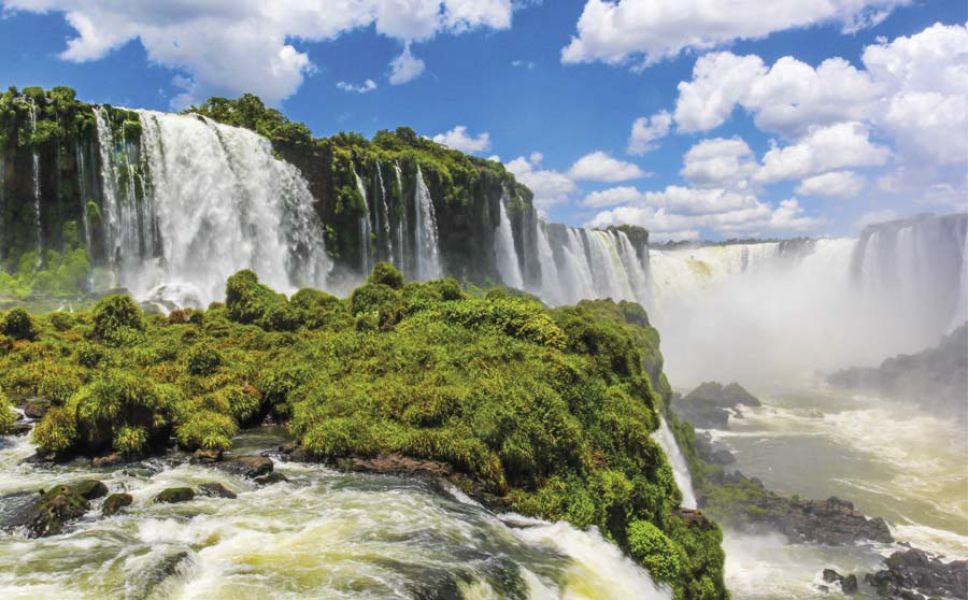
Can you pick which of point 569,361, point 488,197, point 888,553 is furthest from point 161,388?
point 488,197

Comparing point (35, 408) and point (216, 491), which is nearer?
point (216, 491)

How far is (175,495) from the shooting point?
9234mm

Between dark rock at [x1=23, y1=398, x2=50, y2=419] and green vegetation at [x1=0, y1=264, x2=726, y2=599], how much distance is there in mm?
336

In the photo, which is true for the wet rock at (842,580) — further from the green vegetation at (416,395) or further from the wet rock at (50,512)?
the wet rock at (50,512)

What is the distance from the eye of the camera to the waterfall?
52.0 meters

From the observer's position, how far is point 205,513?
8734 mm

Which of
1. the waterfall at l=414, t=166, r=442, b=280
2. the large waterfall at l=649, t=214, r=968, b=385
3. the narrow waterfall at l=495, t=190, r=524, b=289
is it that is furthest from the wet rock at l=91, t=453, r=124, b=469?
the narrow waterfall at l=495, t=190, r=524, b=289

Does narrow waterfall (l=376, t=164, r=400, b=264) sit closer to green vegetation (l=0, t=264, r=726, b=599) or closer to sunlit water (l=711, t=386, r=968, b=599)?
sunlit water (l=711, t=386, r=968, b=599)

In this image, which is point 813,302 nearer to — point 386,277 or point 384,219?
point 384,219

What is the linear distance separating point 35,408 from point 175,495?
268 inches

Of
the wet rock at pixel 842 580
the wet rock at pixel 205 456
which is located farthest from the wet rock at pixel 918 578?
the wet rock at pixel 205 456

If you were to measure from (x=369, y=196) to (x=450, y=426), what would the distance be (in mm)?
37714

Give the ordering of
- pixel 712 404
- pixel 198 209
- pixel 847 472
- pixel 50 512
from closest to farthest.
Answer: pixel 50 512
pixel 847 472
pixel 198 209
pixel 712 404

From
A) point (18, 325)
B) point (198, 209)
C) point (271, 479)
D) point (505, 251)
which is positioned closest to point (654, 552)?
point (271, 479)
